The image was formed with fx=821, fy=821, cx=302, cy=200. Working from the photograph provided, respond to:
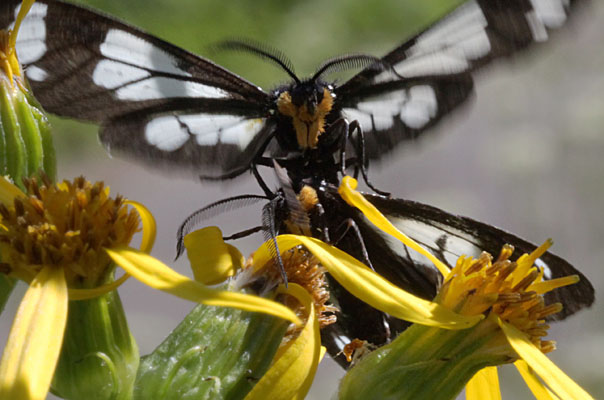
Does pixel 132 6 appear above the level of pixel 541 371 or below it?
above

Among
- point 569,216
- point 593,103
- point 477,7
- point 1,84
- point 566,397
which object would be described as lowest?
point 566,397

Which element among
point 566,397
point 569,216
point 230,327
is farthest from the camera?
point 569,216

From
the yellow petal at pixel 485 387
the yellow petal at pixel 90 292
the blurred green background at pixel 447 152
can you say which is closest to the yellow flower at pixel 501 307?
the yellow petal at pixel 485 387

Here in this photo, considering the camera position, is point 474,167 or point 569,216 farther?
point 474,167

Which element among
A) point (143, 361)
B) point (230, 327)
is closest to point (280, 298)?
point (230, 327)

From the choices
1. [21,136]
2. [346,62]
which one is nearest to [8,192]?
[21,136]

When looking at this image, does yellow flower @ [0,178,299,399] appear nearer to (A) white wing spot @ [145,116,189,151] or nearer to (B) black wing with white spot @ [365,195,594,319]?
(A) white wing spot @ [145,116,189,151]

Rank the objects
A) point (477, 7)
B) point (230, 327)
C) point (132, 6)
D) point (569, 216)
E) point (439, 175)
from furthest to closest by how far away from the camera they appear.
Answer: point (439, 175) → point (132, 6) → point (569, 216) → point (477, 7) → point (230, 327)

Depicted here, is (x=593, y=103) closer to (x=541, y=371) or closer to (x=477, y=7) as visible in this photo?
(x=477, y=7)
